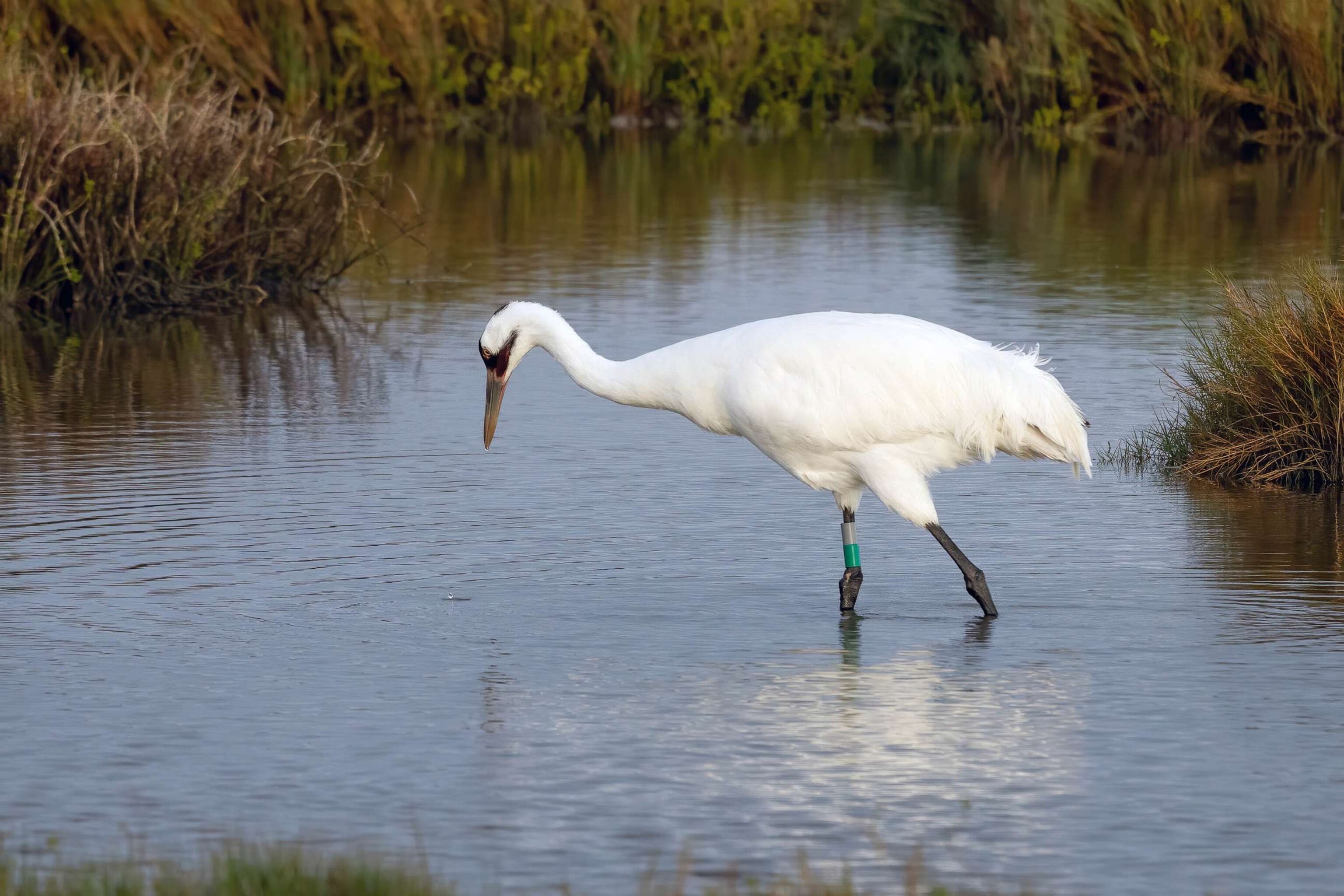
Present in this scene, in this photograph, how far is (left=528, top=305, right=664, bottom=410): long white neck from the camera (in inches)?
374

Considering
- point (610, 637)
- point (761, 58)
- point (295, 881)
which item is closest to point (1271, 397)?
point (610, 637)

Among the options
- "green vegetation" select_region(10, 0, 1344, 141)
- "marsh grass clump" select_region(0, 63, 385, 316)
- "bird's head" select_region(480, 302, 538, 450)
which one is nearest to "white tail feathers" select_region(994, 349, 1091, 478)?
"bird's head" select_region(480, 302, 538, 450)

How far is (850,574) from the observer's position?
29.8 ft

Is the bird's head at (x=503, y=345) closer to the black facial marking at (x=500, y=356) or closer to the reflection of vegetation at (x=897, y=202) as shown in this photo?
the black facial marking at (x=500, y=356)

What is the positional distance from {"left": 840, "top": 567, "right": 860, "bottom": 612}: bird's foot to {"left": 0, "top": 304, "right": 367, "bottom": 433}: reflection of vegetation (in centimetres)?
550

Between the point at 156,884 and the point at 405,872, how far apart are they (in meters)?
0.58

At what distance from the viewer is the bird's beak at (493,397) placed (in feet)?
32.5

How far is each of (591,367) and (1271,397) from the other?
3.41 meters

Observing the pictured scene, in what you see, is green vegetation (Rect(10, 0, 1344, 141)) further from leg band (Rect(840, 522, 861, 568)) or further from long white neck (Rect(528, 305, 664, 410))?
leg band (Rect(840, 522, 861, 568))

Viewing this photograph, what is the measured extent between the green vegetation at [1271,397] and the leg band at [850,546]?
258 centimetres

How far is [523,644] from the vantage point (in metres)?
8.66

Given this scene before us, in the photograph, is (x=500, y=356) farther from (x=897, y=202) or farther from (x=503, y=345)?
(x=897, y=202)

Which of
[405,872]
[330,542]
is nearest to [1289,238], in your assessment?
[330,542]

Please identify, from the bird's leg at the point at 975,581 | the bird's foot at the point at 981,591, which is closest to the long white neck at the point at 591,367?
the bird's leg at the point at 975,581
